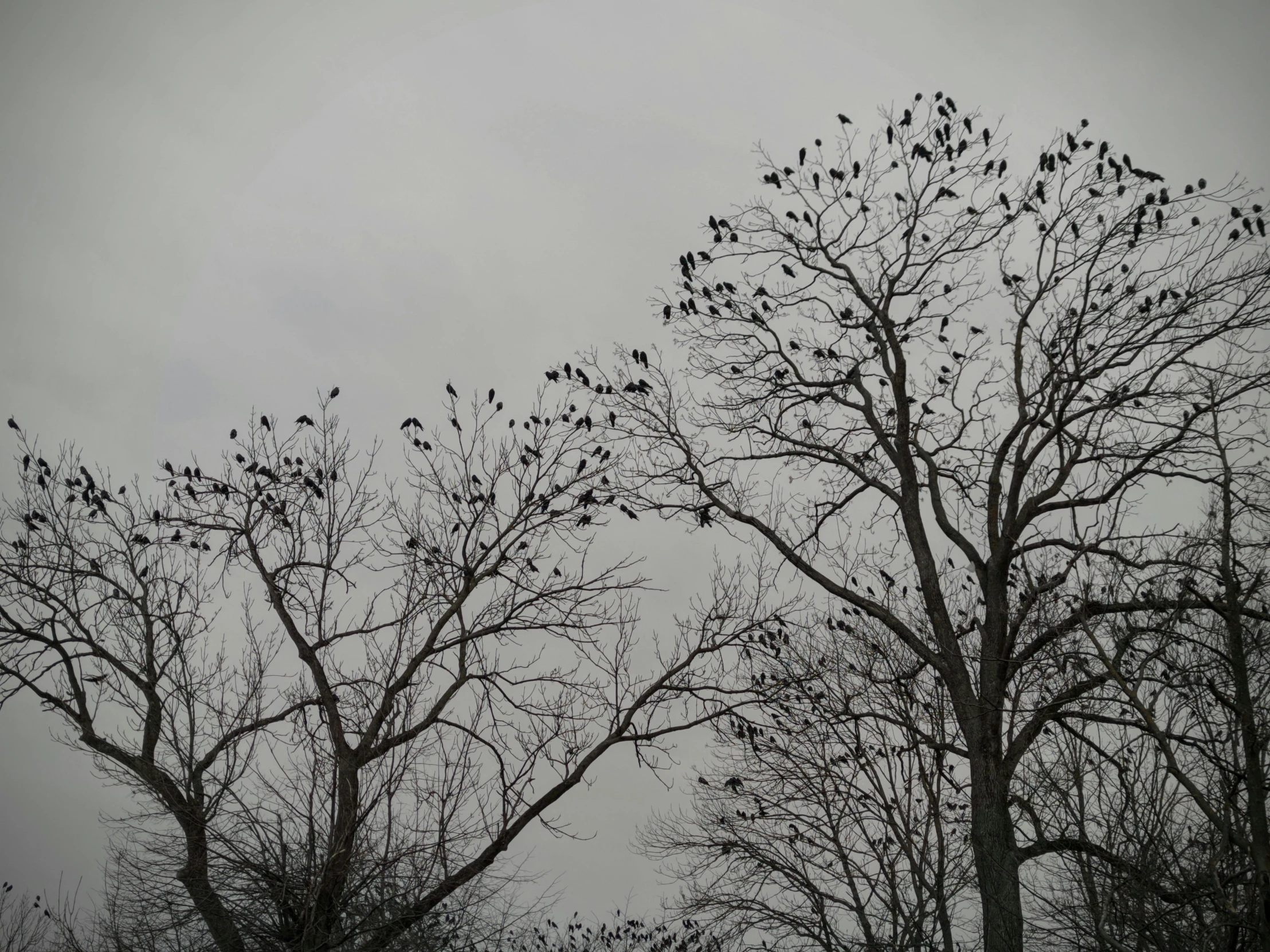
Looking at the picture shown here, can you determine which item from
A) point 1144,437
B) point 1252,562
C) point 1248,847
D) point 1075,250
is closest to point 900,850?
point 1248,847

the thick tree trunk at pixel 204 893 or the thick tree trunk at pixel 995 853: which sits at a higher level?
the thick tree trunk at pixel 995 853

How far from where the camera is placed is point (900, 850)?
28.6 feet

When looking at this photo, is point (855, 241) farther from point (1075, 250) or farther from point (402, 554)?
point (402, 554)

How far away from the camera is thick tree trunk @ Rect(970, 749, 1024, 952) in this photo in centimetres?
781

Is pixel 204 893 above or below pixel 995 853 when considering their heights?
below

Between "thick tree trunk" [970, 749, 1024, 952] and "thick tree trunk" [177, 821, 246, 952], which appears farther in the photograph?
"thick tree trunk" [177, 821, 246, 952]

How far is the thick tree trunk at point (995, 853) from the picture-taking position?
307 inches

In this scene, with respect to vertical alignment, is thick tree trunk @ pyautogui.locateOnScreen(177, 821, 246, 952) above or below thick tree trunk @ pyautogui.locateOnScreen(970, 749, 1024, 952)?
below

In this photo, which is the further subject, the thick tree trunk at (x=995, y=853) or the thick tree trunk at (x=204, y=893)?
the thick tree trunk at (x=204, y=893)

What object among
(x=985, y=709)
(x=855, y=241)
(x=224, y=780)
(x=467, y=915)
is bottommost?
(x=467, y=915)

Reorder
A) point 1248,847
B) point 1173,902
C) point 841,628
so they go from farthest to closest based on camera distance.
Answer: point 841,628 → point 1173,902 → point 1248,847

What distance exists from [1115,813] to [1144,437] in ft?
17.9

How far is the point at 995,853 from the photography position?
8.28 metres

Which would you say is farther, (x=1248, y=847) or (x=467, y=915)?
(x=467, y=915)
